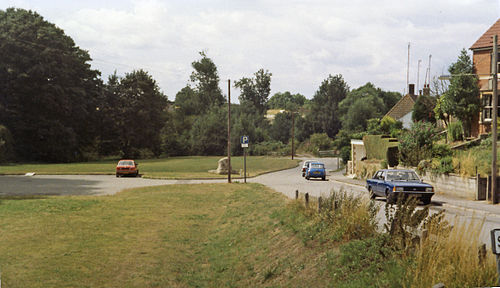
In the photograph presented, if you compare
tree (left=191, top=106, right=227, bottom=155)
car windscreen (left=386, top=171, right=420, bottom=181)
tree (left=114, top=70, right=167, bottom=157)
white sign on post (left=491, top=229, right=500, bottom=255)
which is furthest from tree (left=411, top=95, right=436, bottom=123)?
tree (left=191, top=106, right=227, bottom=155)

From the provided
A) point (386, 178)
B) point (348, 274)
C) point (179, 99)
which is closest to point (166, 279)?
point (348, 274)

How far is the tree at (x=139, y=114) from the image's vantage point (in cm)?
9031

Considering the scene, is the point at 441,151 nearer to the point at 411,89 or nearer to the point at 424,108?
the point at 424,108

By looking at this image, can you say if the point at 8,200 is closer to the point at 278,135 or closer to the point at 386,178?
the point at 386,178

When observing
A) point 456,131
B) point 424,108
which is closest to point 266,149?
point 424,108

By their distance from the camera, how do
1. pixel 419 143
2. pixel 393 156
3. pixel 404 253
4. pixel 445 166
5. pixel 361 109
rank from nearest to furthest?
pixel 404 253, pixel 445 166, pixel 419 143, pixel 393 156, pixel 361 109

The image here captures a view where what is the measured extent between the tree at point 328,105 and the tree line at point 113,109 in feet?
0.83

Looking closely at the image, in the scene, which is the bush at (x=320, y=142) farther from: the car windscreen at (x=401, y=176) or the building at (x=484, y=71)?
the car windscreen at (x=401, y=176)

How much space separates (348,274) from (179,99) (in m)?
129

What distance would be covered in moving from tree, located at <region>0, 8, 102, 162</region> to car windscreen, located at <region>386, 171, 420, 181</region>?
58.2m

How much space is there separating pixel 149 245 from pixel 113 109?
75566mm

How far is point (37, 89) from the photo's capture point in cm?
7094

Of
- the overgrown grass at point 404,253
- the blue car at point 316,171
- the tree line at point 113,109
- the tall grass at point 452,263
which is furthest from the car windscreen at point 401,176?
the tree line at point 113,109

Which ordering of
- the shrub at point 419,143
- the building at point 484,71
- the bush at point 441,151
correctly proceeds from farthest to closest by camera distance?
1. the building at point 484,71
2. the shrub at point 419,143
3. the bush at point 441,151
